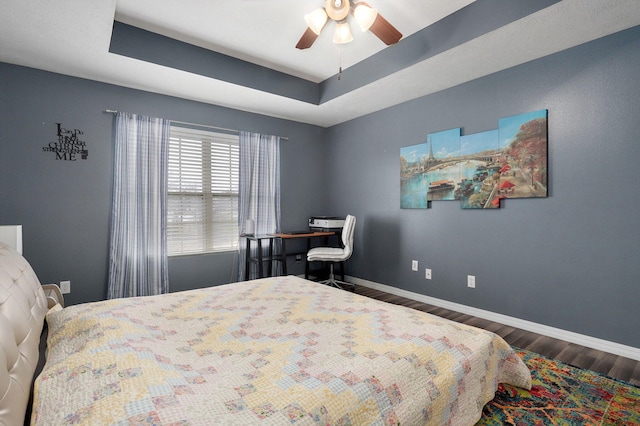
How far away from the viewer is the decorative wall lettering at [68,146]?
2.90 meters

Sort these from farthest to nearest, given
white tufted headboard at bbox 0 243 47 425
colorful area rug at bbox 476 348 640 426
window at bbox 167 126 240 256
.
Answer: window at bbox 167 126 240 256 < colorful area rug at bbox 476 348 640 426 < white tufted headboard at bbox 0 243 47 425

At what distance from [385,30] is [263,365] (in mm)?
2201

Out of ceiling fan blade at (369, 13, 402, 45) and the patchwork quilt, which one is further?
ceiling fan blade at (369, 13, 402, 45)

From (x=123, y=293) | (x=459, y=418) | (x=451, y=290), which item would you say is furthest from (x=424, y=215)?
(x=123, y=293)

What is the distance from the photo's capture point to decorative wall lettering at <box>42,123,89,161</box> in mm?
2904

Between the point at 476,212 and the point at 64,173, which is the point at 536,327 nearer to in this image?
the point at 476,212

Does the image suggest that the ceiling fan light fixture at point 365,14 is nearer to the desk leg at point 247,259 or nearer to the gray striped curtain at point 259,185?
the gray striped curtain at point 259,185

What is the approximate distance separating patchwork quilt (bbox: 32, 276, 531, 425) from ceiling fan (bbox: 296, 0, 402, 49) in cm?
186

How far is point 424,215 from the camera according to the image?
3.56m

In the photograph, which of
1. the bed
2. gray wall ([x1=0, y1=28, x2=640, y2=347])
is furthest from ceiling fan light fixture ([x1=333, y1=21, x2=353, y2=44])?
the bed

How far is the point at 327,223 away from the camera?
14.1 feet

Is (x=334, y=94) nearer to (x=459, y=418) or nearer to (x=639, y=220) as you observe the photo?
(x=639, y=220)

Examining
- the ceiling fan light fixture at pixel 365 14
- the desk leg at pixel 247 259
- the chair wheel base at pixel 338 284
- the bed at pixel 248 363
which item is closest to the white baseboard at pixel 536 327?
the chair wheel base at pixel 338 284

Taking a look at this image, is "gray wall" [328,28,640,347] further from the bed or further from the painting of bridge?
the bed
